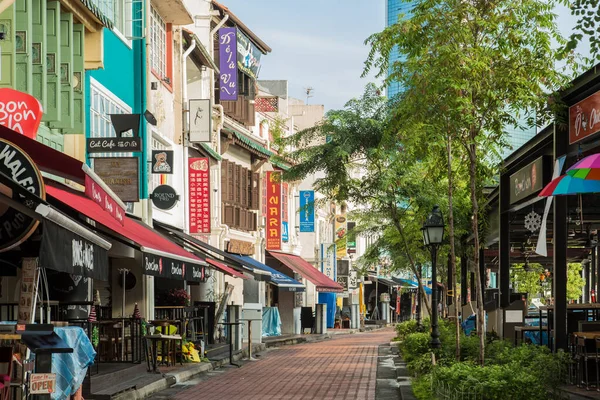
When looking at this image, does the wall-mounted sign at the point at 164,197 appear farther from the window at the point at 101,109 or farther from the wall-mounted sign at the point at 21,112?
the wall-mounted sign at the point at 21,112

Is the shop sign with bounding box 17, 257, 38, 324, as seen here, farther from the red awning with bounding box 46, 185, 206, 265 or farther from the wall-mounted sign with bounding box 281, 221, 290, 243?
the wall-mounted sign with bounding box 281, 221, 290, 243

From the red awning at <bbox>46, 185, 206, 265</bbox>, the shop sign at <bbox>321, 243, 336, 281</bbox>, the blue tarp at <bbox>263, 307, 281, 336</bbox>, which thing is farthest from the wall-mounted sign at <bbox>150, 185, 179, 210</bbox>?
the shop sign at <bbox>321, 243, 336, 281</bbox>

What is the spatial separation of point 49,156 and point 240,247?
1119 inches

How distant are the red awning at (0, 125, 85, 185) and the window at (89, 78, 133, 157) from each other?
8.90 meters

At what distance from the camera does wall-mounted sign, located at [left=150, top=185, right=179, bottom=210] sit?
2600cm

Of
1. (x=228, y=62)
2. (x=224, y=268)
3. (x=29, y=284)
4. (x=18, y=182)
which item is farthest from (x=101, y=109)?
(x=228, y=62)

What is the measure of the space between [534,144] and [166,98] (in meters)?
14.1

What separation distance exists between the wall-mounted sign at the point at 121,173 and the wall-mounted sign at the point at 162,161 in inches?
213

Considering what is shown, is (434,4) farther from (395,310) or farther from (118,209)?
(395,310)

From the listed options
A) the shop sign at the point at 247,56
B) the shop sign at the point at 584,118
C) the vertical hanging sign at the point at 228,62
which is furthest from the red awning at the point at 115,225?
the shop sign at the point at 247,56

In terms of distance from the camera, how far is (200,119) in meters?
31.6

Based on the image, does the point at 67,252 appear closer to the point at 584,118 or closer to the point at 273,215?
the point at 584,118

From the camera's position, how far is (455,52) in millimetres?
14320

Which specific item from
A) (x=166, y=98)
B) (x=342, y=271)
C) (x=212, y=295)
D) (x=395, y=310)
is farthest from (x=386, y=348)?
(x=395, y=310)
